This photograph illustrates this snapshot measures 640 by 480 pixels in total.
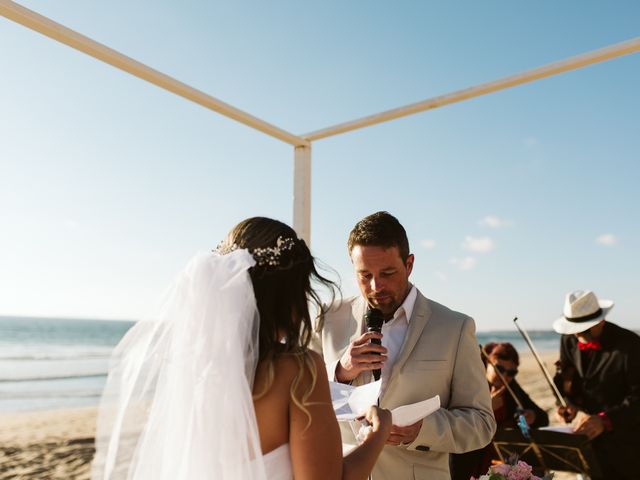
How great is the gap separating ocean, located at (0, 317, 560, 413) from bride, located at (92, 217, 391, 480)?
1957 cm

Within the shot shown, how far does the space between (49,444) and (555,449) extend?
12943mm

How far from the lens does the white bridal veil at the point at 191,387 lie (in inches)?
66.6

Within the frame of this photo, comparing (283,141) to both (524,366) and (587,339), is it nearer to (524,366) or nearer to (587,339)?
(587,339)

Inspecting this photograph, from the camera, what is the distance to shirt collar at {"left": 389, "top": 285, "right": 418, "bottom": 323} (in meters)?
2.85

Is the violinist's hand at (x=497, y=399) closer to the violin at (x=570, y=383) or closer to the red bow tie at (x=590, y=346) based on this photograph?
the violin at (x=570, y=383)

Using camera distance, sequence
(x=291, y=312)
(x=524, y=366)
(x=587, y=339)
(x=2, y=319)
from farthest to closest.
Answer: (x=2, y=319)
(x=524, y=366)
(x=587, y=339)
(x=291, y=312)

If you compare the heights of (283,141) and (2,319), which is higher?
(283,141)

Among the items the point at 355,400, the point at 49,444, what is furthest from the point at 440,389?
the point at 49,444


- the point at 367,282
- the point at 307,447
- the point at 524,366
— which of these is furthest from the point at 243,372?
the point at 524,366

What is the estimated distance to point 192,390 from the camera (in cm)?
180

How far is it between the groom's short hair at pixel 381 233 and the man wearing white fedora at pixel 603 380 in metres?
2.77

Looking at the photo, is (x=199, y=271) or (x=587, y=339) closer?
(x=199, y=271)

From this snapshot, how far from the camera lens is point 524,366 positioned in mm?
31719

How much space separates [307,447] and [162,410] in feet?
1.82
